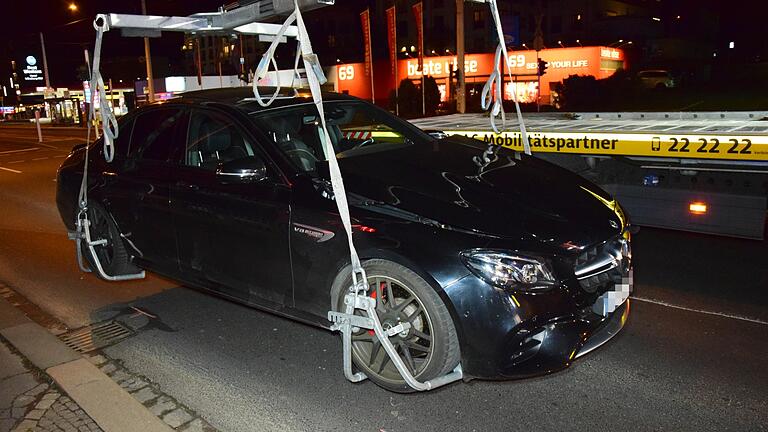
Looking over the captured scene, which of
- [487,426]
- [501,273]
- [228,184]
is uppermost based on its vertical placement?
[228,184]

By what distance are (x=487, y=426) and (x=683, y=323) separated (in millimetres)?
2130

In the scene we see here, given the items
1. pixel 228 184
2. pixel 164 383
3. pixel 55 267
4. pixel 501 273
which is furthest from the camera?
pixel 55 267

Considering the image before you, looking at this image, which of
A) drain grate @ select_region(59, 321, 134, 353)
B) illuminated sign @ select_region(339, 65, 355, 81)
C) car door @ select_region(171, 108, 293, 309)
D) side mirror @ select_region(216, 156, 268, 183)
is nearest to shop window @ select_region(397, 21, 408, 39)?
illuminated sign @ select_region(339, 65, 355, 81)

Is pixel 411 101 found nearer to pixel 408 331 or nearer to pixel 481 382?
pixel 481 382

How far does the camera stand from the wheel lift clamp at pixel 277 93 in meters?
3.26

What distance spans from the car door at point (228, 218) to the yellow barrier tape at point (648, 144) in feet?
13.3

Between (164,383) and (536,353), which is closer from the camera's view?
(536,353)

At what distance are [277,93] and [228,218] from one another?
0.93 metres

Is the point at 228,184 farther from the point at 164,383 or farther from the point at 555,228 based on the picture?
the point at 555,228

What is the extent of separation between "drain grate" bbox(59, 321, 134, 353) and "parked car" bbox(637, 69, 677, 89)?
40.8 meters

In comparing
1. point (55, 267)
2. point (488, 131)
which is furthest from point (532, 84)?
point (55, 267)

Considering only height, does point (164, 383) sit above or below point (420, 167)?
below

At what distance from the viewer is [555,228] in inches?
128

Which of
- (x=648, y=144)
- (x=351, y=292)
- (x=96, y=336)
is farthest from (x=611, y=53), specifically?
(x=351, y=292)
